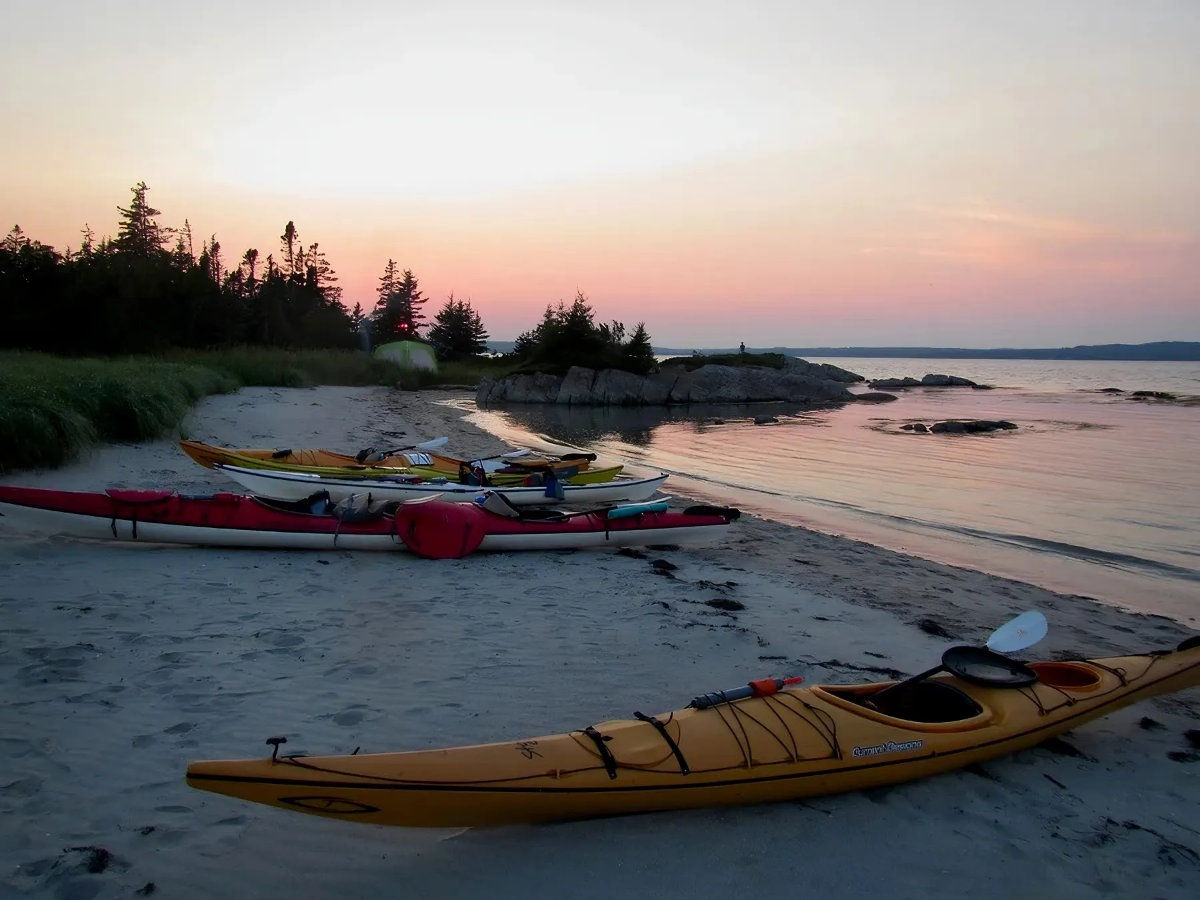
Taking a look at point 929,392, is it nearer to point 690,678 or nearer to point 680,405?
point 680,405

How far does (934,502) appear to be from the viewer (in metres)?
11.6

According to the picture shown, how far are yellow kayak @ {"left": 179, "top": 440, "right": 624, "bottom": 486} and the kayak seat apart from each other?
6045 millimetres

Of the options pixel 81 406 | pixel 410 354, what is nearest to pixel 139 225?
pixel 410 354

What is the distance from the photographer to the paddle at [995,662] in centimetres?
376

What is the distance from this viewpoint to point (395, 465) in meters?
9.99

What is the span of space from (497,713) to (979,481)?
39.5ft

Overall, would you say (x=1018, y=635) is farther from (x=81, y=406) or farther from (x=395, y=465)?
(x=81, y=406)

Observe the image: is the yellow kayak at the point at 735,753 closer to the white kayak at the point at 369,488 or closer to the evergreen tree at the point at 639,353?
the white kayak at the point at 369,488

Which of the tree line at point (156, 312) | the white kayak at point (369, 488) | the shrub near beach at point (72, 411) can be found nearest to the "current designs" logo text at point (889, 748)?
the white kayak at point (369, 488)

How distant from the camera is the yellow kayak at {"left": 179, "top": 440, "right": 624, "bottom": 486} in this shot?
9445 mm

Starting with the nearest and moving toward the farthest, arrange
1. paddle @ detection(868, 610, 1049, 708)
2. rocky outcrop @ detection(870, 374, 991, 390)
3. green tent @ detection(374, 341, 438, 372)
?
paddle @ detection(868, 610, 1049, 708) < green tent @ detection(374, 341, 438, 372) < rocky outcrop @ detection(870, 374, 991, 390)

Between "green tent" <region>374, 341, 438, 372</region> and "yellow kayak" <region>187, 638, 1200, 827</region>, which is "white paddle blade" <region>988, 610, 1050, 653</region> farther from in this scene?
"green tent" <region>374, 341, 438, 372</region>

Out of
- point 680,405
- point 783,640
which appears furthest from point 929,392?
point 783,640

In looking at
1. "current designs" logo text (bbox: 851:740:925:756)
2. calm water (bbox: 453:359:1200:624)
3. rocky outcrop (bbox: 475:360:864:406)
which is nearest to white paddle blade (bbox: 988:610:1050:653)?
"current designs" logo text (bbox: 851:740:925:756)
